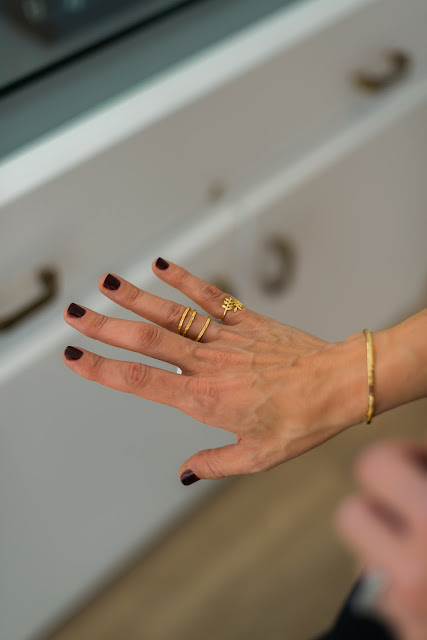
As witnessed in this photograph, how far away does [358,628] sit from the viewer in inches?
19.8

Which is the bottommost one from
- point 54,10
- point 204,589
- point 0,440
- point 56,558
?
point 204,589

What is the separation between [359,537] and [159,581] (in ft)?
2.22

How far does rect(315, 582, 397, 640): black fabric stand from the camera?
0.45 meters

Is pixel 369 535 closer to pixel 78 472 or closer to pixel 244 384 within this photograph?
pixel 244 384

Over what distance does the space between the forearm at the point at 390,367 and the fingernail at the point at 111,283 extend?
18 cm

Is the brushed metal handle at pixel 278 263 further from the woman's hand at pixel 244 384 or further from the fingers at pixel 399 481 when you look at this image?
the fingers at pixel 399 481

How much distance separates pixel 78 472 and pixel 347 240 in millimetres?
471

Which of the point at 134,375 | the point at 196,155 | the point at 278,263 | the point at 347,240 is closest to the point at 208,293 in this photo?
the point at 134,375

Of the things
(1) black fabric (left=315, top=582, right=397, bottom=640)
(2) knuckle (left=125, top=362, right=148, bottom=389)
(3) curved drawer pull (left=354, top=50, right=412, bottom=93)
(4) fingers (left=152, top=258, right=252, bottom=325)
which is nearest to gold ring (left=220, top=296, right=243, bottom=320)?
(4) fingers (left=152, top=258, right=252, bottom=325)

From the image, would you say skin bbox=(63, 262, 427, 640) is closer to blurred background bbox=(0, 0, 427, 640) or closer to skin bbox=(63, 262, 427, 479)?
skin bbox=(63, 262, 427, 479)

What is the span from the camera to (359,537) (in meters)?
0.43

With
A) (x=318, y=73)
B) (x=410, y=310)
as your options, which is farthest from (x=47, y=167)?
(x=410, y=310)

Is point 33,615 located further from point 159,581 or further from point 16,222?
point 16,222

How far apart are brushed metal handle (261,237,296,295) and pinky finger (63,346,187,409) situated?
39cm
